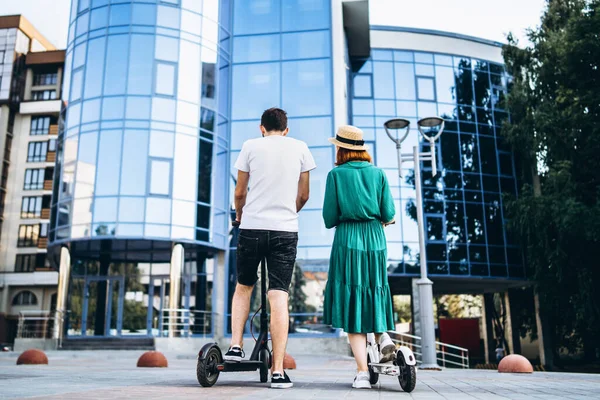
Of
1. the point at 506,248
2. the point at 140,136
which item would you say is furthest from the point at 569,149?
the point at 140,136

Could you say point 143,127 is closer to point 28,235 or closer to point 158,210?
point 158,210

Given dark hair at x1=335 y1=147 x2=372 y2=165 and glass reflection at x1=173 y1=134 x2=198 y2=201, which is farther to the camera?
glass reflection at x1=173 y1=134 x2=198 y2=201

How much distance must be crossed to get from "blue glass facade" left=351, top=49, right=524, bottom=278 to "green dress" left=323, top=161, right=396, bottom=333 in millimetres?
20560

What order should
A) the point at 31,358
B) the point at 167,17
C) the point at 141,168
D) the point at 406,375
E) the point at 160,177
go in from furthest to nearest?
the point at 167,17 < the point at 160,177 < the point at 141,168 < the point at 31,358 < the point at 406,375

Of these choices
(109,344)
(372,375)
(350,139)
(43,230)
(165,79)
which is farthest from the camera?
(43,230)

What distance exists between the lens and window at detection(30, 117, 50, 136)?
49531 millimetres

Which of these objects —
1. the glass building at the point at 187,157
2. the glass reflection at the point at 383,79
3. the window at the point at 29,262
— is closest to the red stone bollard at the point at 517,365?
the glass building at the point at 187,157

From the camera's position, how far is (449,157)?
27.5 metres

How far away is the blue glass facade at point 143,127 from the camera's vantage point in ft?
67.3

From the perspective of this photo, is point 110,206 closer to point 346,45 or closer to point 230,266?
point 230,266

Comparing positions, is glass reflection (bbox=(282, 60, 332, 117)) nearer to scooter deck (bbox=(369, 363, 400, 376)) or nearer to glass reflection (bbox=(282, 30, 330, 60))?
glass reflection (bbox=(282, 30, 330, 60))

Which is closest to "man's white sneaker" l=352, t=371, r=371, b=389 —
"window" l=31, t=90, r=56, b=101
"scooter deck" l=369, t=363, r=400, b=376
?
"scooter deck" l=369, t=363, r=400, b=376

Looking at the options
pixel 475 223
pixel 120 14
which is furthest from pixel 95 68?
pixel 475 223

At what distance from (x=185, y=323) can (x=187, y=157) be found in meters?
6.38
